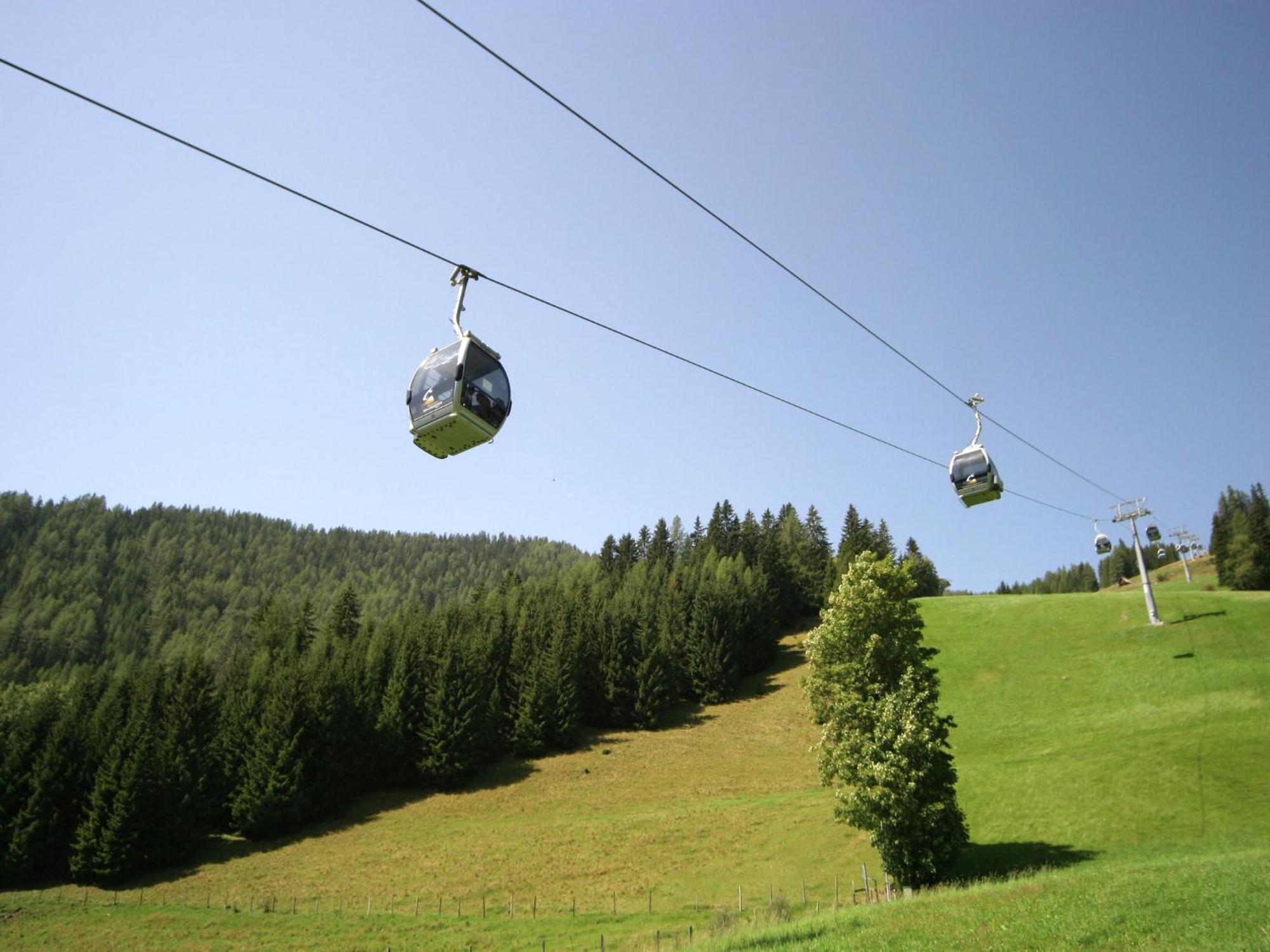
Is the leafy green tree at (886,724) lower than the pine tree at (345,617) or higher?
lower

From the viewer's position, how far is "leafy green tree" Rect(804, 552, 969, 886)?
29141 mm

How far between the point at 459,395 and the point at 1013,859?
3393 cm

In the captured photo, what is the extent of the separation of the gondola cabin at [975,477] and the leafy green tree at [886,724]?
46.6 ft

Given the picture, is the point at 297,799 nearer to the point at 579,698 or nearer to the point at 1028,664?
the point at 579,698

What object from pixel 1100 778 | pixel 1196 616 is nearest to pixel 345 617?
pixel 1100 778

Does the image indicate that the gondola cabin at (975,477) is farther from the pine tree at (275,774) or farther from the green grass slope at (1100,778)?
the pine tree at (275,774)

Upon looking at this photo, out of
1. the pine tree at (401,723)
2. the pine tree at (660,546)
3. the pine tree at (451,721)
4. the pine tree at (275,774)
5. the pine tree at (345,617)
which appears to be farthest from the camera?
the pine tree at (660,546)

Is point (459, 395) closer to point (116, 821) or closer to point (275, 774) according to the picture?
point (116, 821)

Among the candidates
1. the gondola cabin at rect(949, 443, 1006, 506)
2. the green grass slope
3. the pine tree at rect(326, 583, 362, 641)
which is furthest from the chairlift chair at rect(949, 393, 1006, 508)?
the pine tree at rect(326, 583, 362, 641)

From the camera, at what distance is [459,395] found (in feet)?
35.9

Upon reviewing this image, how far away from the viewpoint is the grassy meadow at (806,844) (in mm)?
20188

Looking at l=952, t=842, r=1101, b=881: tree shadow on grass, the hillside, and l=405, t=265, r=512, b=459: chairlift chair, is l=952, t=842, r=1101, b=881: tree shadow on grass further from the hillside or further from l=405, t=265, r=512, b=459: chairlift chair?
the hillside

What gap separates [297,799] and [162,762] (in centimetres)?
996

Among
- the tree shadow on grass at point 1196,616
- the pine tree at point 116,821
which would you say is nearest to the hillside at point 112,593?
the pine tree at point 116,821
